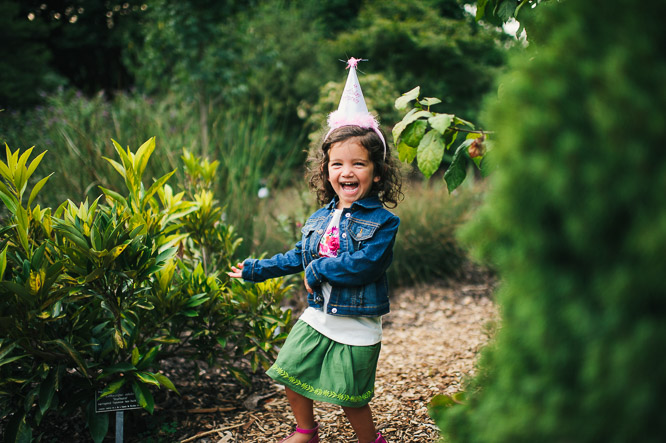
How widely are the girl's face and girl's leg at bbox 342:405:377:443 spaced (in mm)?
853

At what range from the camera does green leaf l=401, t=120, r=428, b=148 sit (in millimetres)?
1454

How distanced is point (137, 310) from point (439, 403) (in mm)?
1363

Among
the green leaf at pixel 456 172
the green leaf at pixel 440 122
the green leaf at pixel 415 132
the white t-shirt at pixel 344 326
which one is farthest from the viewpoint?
the white t-shirt at pixel 344 326

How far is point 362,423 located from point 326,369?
271mm

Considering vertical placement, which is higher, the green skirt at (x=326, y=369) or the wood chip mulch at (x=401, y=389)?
the green skirt at (x=326, y=369)

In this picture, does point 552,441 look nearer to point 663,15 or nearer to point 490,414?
point 490,414

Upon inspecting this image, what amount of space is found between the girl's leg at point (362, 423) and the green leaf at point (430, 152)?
1058 millimetres

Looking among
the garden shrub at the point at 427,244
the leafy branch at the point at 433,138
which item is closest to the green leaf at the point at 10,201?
the leafy branch at the point at 433,138

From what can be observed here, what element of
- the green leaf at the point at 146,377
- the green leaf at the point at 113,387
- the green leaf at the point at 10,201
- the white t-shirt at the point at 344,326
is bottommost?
the green leaf at the point at 113,387

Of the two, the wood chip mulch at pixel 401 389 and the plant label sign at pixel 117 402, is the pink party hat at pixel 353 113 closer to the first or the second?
the wood chip mulch at pixel 401 389

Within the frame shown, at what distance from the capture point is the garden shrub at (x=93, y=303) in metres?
1.67

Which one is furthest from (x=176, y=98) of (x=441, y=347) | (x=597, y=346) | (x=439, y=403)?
(x=597, y=346)

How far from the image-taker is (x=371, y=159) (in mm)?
2078

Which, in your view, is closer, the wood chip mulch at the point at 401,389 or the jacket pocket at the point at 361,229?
the jacket pocket at the point at 361,229
